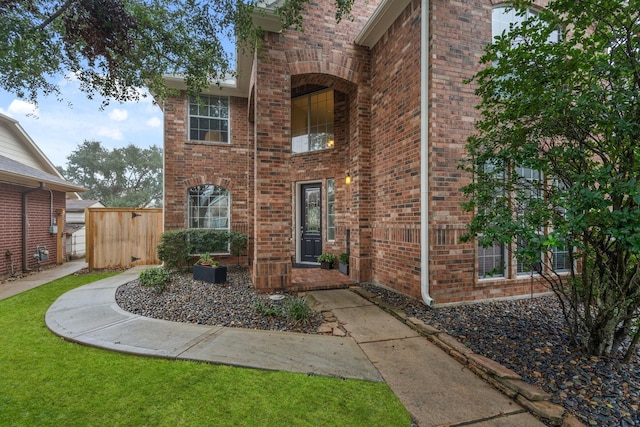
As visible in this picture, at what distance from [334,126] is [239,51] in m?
2.88

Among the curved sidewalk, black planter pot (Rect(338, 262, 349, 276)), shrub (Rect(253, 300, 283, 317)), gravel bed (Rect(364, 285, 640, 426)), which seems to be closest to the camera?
gravel bed (Rect(364, 285, 640, 426))

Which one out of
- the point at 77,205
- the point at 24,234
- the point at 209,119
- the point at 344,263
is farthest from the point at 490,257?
the point at 77,205

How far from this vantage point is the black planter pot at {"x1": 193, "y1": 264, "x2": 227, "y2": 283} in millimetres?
5996

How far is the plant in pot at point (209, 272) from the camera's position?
600cm

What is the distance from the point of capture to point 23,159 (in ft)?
33.5

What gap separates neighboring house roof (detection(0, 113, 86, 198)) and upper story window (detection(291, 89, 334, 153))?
7.59 meters

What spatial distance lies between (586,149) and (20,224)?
1257 cm

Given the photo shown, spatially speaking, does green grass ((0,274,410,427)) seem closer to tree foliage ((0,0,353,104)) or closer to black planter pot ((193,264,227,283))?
black planter pot ((193,264,227,283))

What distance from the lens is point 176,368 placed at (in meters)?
2.68

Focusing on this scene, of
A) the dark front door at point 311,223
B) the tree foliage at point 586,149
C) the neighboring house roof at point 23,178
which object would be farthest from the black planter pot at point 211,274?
the neighboring house roof at point 23,178

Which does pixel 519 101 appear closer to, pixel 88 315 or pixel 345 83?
pixel 345 83

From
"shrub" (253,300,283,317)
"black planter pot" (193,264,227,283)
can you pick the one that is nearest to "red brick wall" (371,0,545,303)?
"shrub" (253,300,283,317)

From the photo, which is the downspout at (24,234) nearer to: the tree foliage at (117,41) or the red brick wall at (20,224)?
the red brick wall at (20,224)

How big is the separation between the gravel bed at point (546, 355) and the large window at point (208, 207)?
588cm
